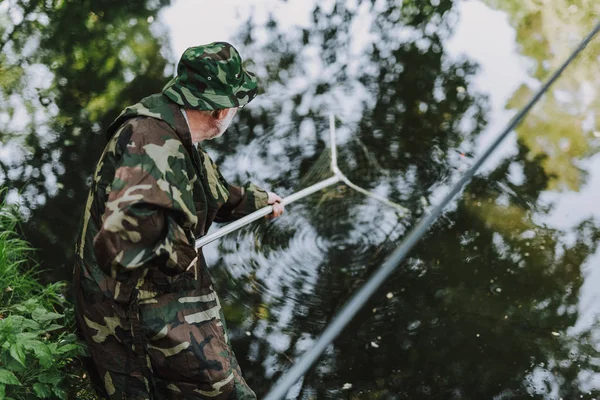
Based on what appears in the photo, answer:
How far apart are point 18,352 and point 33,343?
11cm

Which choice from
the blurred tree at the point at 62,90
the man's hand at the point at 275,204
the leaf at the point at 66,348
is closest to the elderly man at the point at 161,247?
the leaf at the point at 66,348

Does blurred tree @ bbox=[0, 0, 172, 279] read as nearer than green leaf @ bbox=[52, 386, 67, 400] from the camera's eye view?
No

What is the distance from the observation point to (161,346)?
2.57 meters

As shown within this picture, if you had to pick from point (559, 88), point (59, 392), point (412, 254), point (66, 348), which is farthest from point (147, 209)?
point (559, 88)

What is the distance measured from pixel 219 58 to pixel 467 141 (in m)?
3.62

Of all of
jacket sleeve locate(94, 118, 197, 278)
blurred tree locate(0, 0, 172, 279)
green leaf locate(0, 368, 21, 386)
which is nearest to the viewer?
jacket sleeve locate(94, 118, 197, 278)

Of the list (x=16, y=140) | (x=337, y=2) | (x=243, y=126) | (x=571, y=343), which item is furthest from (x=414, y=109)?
(x=16, y=140)

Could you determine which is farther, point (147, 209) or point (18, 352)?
point (18, 352)

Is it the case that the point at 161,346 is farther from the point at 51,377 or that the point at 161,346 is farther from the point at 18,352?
the point at 51,377

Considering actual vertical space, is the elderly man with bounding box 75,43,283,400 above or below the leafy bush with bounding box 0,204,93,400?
above

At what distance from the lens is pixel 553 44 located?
713cm

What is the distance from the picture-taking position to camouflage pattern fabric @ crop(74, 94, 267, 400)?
2.29 metres

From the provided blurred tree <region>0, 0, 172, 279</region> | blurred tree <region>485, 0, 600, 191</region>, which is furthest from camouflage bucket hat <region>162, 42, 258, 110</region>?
blurred tree <region>485, 0, 600, 191</region>

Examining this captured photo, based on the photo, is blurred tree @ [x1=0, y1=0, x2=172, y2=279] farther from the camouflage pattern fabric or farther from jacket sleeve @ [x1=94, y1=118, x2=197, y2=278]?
jacket sleeve @ [x1=94, y1=118, x2=197, y2=278]
